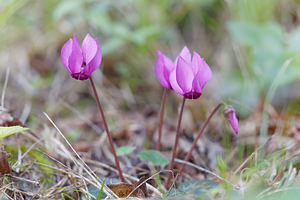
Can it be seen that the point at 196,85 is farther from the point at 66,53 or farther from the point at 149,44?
the point at 149,44

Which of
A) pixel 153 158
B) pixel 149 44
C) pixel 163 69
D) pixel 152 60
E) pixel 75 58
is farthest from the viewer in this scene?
pixel 152 60

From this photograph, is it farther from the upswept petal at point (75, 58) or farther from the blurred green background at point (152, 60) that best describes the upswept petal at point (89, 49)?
the blurred green background at point (152, 60)

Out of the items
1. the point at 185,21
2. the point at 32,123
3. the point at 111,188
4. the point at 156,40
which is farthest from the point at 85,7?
the point at 111,188

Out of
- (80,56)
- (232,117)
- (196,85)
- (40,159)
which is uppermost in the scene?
(80,56)

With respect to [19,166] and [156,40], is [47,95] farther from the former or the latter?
[19,166]

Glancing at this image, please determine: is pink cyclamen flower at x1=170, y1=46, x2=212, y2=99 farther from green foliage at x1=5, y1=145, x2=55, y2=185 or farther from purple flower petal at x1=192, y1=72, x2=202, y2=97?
green foliage at x1=5, y1=145, x2=55, y2=185

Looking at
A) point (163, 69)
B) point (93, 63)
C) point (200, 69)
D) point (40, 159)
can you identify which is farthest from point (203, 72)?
point (40, 159)
